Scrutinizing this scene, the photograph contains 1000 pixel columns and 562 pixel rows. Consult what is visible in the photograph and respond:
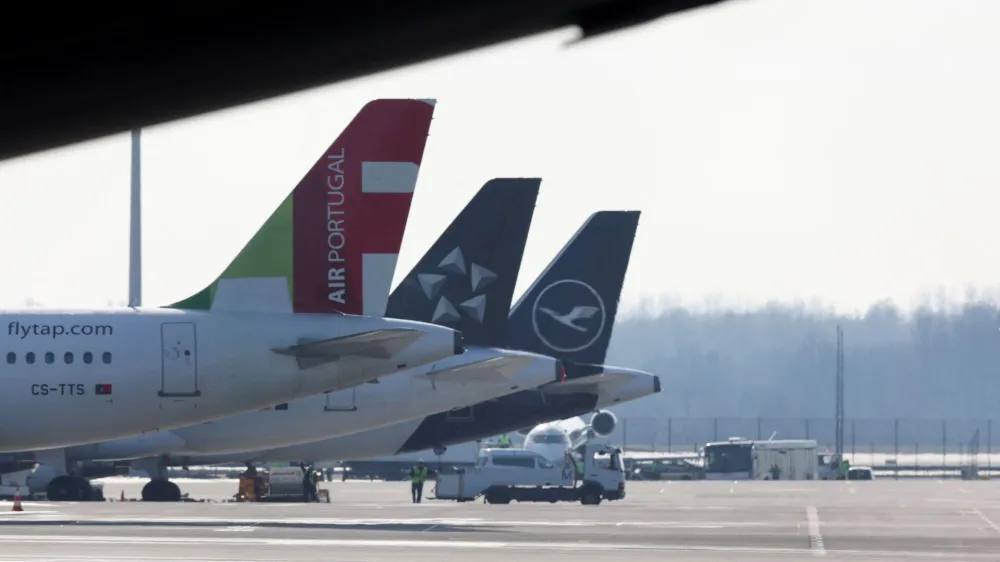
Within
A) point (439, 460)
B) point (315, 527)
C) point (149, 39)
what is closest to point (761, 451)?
point (439, 460)

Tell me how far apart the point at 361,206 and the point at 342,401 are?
872 cm

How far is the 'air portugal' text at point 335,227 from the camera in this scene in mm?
27344

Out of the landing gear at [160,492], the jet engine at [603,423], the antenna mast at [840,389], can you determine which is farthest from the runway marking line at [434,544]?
the antenna mast at [840,389]

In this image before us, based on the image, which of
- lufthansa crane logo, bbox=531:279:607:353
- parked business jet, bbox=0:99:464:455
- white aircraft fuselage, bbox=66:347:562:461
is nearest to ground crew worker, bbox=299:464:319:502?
lufthansa crane logo, bbox=531:279:607:353

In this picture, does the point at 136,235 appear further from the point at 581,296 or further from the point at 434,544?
the point at 434,544

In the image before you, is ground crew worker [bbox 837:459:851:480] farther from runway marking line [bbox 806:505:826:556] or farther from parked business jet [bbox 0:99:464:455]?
parked business jet [bbox 0:99:464:455]

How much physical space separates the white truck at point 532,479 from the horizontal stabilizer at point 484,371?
12.1 metres

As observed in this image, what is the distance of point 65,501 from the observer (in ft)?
144

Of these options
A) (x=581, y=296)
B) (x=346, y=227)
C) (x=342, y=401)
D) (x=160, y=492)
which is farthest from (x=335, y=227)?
(x=160, y=492)

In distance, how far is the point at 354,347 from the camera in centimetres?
2573

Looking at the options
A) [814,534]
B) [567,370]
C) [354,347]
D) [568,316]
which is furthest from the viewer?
[568,316]

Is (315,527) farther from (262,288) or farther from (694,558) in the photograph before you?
(694,558)

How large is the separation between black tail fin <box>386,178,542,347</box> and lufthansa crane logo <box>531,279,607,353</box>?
481 centimetres

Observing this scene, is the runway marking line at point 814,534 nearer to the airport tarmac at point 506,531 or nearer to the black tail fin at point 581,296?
the airport tarmac at point 506,531
